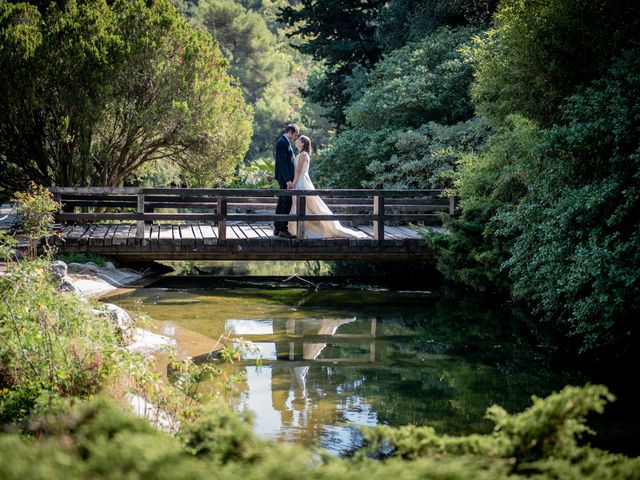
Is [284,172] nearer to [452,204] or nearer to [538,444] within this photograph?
[452,204]

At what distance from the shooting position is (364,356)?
9.63 m

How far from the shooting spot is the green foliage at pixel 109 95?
16969 mm

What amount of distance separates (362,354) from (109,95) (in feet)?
34.8

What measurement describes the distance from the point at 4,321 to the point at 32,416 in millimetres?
1719

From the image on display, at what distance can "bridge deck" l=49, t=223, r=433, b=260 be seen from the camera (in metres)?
14.8

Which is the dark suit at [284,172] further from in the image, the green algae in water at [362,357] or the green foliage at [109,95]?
the green foliage at [109,95]

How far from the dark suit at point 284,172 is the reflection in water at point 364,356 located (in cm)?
166

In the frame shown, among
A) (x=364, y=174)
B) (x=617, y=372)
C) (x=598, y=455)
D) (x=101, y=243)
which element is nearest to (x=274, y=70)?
(x=364, y=174)

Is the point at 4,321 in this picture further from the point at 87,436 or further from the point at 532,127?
the point at 532,127

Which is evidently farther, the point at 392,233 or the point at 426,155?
the point at 426,155

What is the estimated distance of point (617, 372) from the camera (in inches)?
352

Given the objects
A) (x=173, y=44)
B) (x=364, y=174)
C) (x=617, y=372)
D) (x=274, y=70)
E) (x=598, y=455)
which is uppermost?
(x=274, y=70)

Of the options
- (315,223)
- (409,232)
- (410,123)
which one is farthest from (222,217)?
(410,123)

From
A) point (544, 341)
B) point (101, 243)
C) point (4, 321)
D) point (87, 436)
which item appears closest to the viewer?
point (87, 436)
